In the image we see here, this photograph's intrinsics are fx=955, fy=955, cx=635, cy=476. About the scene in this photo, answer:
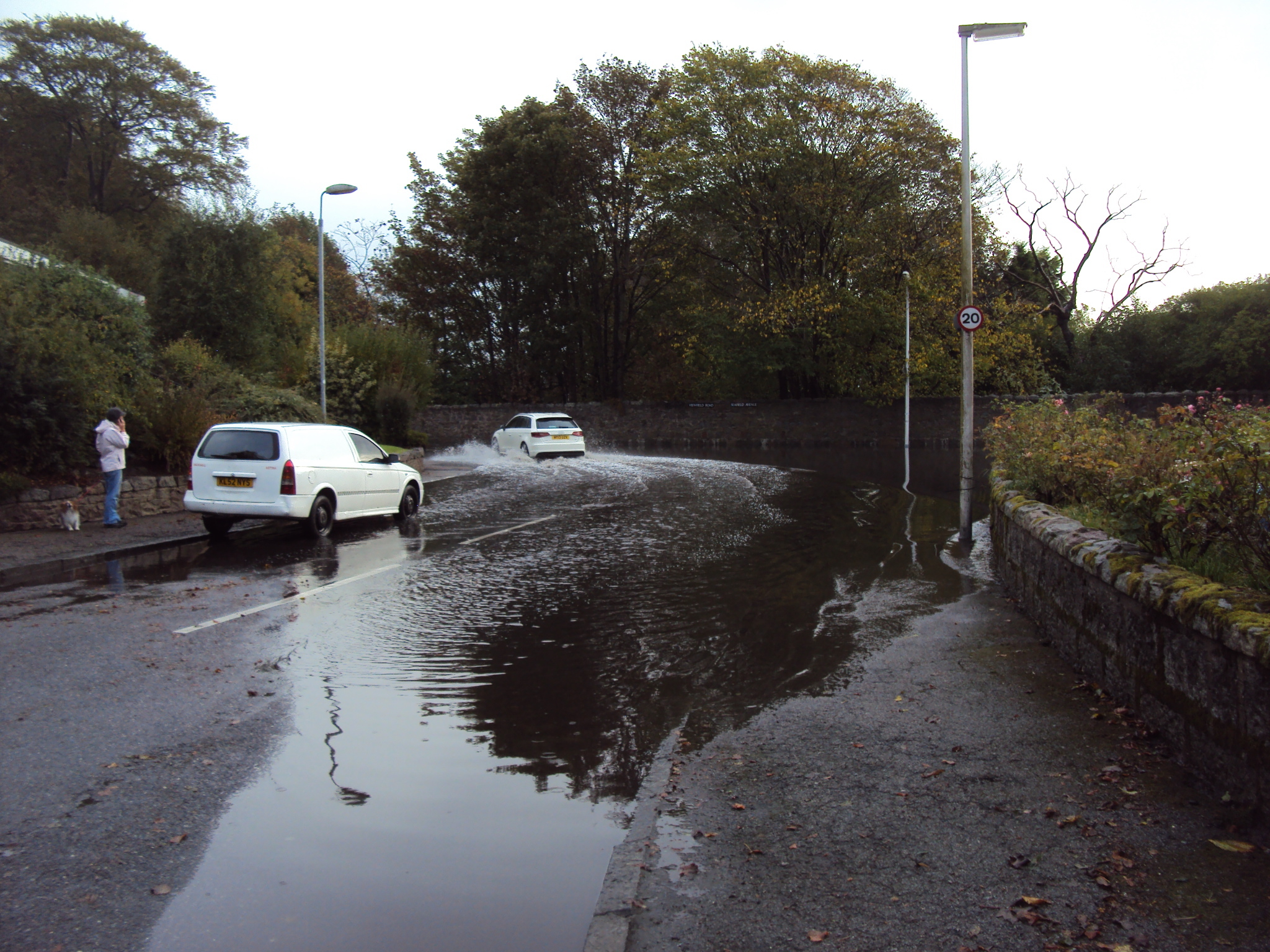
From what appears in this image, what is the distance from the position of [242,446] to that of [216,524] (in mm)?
1277

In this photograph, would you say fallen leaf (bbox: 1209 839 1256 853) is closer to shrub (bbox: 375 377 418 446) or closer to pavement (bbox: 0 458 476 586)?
pavement (bbox: 0 458 476 586)

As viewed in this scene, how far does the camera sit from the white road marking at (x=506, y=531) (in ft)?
43.1

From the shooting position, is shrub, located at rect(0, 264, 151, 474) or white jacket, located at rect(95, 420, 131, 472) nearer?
white jacket, located at rect(95, 420, 131, 472)

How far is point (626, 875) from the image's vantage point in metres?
3.61

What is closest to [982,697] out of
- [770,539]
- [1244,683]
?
[1244,683]

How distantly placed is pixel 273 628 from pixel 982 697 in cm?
544

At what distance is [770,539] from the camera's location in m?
13.2

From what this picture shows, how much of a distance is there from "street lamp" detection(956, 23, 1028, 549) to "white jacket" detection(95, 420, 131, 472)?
1177cm

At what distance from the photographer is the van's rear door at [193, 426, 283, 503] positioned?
12781mm

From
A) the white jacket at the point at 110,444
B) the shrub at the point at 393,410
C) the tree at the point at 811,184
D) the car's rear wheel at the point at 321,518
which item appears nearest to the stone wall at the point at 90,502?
the white jacket at the point at 110,444

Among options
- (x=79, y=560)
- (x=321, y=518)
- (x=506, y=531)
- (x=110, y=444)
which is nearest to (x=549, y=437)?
(x=506, y=531)

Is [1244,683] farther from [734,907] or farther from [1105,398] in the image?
[1105,398]

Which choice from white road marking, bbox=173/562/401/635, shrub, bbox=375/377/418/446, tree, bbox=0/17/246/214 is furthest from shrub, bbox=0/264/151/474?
tree, bbox=0/17/246/214

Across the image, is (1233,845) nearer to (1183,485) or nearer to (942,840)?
(942,840)
